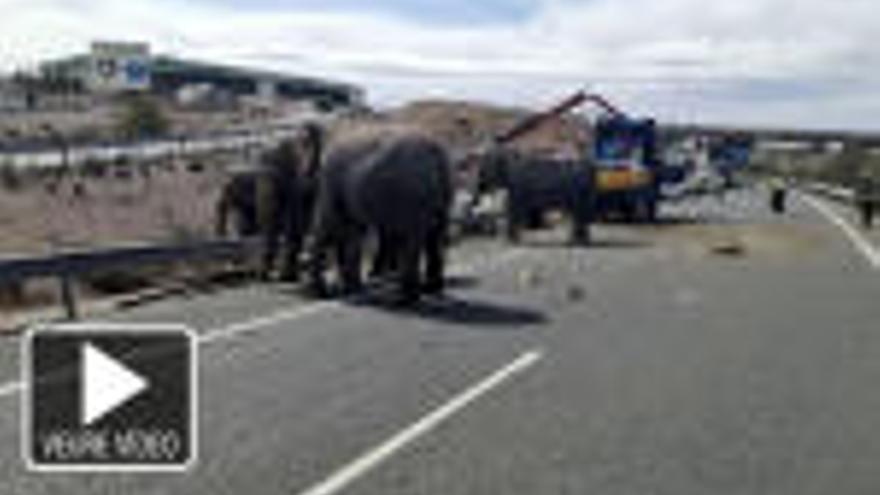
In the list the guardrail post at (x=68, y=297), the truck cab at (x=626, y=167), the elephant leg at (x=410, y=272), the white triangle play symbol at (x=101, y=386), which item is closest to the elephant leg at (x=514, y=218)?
the truck cab at (x=626, y=167)

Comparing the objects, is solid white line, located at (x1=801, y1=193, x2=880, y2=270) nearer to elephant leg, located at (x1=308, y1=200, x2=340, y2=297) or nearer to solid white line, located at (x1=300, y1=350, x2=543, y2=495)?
elephant leg, located at (x1=308, y1=200, x2=340, y2=297)

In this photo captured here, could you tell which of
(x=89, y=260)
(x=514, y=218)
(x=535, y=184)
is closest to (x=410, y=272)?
(x=89, y=260)

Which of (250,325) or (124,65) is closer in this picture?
(250,325)

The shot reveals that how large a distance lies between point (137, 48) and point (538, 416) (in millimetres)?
89168

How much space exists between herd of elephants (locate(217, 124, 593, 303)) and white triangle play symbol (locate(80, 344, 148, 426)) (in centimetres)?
1485

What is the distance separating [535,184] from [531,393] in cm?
2742

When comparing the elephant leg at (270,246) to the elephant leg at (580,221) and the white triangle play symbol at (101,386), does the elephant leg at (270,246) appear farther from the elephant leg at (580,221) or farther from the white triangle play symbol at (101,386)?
Result: the white triangle play symbol at (101,386)

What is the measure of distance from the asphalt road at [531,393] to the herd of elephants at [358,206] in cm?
74

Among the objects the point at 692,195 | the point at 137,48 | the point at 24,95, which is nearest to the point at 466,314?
the point at 692,195

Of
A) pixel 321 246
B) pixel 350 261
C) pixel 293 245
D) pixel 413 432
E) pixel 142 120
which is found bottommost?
pixel 142 120

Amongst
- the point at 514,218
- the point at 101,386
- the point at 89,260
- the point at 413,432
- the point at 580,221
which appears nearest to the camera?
the point at 101,386

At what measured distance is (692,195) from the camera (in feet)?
253

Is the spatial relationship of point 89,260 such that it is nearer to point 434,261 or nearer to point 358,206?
point 358,206

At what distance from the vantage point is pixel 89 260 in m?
20.3
